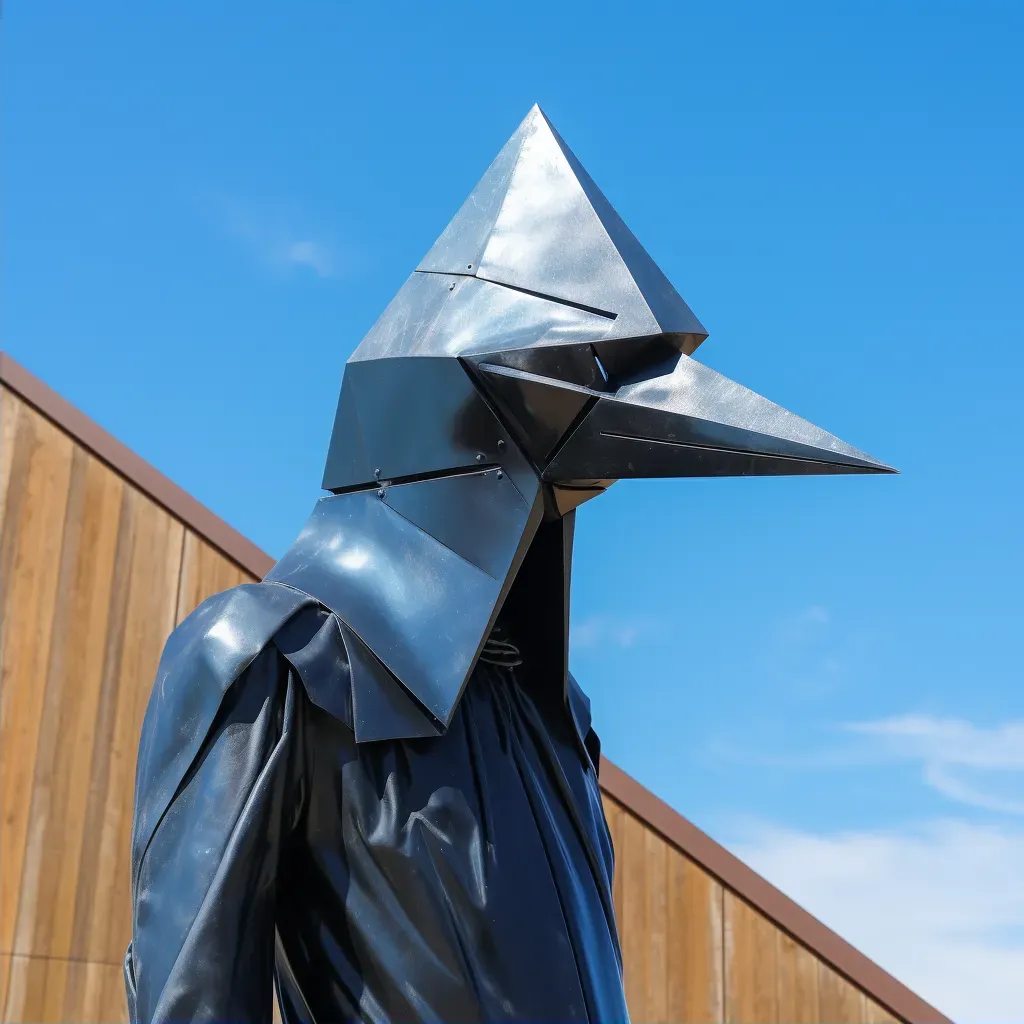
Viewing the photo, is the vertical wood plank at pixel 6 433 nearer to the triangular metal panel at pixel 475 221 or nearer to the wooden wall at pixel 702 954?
the wooden wall at pixel 702 954

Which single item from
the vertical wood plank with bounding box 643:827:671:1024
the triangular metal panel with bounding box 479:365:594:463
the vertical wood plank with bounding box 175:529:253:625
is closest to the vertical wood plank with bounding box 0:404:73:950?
the vertical wood plank with bounding box 175:529:253:625

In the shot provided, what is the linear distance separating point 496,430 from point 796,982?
15.3 ft

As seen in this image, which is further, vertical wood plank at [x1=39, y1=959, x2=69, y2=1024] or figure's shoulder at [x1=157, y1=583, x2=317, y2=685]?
vertical wood plank at [x1=39, y1=959, x2=69, y2=1024]

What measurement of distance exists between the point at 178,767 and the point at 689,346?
32.2 inches

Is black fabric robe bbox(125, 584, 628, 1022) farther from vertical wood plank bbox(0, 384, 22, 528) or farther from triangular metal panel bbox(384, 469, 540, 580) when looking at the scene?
vertical wood plank bbox(0, 384, 22, 528)

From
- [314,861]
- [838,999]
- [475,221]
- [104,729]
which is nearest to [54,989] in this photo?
[104,729]

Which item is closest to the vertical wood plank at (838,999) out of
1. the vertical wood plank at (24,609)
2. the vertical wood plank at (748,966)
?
the vertical wood plank at (748,966)

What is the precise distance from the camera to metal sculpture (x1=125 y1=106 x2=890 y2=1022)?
136 cm

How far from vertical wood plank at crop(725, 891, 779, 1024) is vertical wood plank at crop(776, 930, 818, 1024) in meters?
0.03

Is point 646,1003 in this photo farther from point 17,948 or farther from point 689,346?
point 689,346

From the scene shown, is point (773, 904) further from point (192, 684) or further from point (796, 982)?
point (192, 684)

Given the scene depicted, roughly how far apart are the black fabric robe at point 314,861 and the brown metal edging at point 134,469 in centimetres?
377

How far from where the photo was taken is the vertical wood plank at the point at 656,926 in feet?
17.8

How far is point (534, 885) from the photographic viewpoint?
1.49 metres
